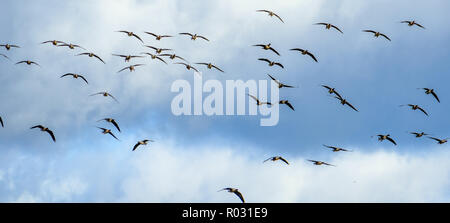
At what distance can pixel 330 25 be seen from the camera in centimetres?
7894
